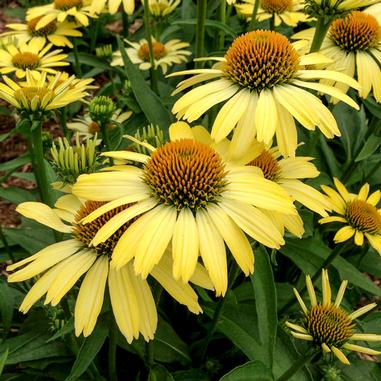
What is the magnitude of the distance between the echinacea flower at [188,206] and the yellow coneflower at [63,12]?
4.94 ft

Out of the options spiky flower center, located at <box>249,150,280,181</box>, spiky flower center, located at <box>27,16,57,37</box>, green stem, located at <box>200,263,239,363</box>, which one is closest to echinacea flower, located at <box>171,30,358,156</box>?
spiky flower center, located at <box>249,150,280,181</box>

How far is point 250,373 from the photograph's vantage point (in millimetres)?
1204

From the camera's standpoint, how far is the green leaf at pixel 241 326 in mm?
1396

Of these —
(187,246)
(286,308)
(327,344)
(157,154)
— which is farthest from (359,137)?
(187,246)

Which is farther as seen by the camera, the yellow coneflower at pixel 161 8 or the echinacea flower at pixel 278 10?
the yellow coneflower at pixel 161 8

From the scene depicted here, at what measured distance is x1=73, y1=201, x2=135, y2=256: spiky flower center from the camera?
108 centimetres

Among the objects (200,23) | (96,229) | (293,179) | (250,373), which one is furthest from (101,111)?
(250,373)

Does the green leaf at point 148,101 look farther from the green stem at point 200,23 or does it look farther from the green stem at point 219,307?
the green stem at point 219,307

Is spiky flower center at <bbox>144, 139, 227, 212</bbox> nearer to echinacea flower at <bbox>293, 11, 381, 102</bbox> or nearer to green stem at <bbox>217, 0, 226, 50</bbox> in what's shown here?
echinacea flower at <bbox>293, 11, 381, 102</bbox>

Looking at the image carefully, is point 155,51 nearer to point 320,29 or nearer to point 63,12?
point 63,12

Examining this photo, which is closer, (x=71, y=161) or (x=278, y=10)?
(x=71, y=161)

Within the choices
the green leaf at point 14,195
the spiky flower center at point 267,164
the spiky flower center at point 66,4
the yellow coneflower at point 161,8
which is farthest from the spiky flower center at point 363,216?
the spiky flower center at point 66,4

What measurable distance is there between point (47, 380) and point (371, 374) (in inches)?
42.3

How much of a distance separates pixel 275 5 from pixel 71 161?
1.47m
